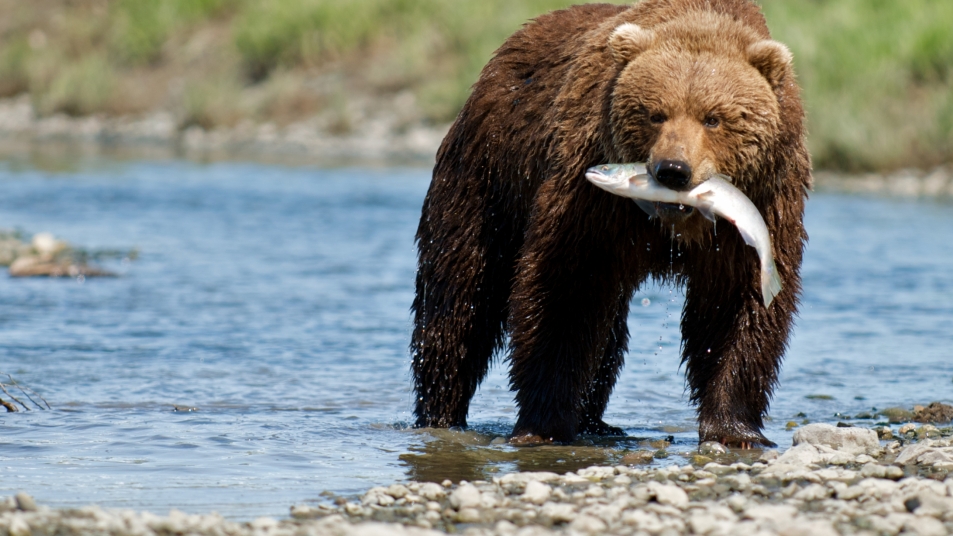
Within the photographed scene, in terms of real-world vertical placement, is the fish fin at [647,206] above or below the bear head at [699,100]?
below

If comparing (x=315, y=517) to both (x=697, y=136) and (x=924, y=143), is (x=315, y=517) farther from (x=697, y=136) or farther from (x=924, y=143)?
(x=924, y=143)

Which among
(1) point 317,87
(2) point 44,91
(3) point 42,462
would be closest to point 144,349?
(3) point 42,462

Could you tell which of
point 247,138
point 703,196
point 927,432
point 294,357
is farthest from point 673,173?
point 247,138

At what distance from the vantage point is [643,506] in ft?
13.0

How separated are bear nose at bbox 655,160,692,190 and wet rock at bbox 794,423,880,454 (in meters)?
1.18

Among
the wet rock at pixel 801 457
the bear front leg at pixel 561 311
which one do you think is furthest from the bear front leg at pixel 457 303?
the wet rock at pixel 801 457

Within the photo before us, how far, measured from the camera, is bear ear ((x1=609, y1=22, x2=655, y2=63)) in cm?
479

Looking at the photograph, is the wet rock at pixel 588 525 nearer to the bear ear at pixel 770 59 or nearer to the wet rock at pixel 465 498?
the wet rock at pixel 465 498

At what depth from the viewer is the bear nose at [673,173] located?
14.3ft

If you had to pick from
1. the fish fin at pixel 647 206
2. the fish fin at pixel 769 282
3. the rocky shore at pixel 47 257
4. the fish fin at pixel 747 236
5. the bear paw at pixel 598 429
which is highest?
the fish fin at pixel 647 206

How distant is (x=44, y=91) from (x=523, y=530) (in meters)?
25.2

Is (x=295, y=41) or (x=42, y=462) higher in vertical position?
(x=295, y=41)

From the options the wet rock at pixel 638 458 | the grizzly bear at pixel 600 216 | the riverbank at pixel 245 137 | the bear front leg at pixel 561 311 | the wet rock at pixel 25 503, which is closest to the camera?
A: the wet rock at pixel 25 503

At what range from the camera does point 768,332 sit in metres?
5.06
